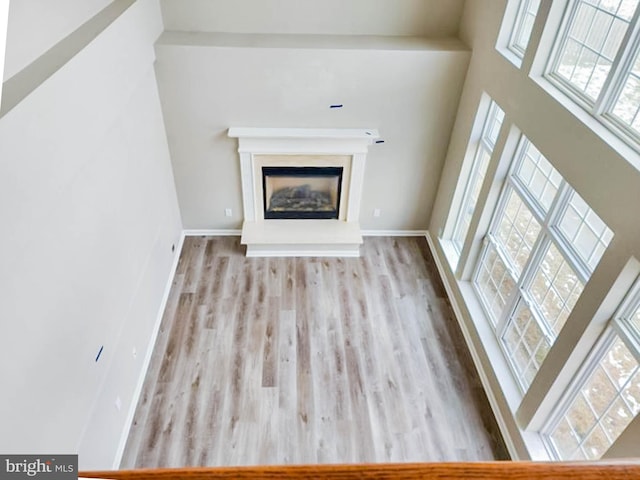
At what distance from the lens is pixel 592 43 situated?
2.92 metres

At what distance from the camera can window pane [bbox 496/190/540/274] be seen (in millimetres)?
3680

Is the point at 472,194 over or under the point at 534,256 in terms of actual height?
under

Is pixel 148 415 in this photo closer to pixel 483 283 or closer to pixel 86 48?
pixel 86 48

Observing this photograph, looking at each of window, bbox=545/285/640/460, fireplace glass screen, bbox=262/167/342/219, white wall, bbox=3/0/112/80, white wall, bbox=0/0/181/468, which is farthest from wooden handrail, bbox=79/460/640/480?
fireplace glass screen, bbox=262/167/342/219

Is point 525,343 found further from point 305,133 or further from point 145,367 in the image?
point 145,367

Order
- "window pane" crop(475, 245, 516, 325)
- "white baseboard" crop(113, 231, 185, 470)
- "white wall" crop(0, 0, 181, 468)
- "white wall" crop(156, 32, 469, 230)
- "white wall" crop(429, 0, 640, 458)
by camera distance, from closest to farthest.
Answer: "white wall" crop(0, 0, 181, 468)
"white wall" crop(429, 0, 640, 458)
"white baseboard" crop(113, 231, 185, 470)
"window pane" crop(475, 245, 516, 325)
"white wall" crop(156, 32, 469, 230)

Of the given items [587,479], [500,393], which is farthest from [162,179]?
[587,479]

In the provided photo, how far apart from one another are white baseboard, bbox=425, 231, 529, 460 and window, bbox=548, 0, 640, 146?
2.51m

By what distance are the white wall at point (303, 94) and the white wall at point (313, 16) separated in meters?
0.15

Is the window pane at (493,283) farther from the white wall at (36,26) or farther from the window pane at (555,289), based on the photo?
the white wall at (36,26)

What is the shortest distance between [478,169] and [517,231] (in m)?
1.07

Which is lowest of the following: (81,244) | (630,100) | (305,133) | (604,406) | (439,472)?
(604,406)

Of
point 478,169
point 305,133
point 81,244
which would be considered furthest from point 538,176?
point 81,244

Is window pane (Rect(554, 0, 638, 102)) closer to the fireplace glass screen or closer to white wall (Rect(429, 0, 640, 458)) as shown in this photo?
white wall (Rect(429, 0, 640, 458))
